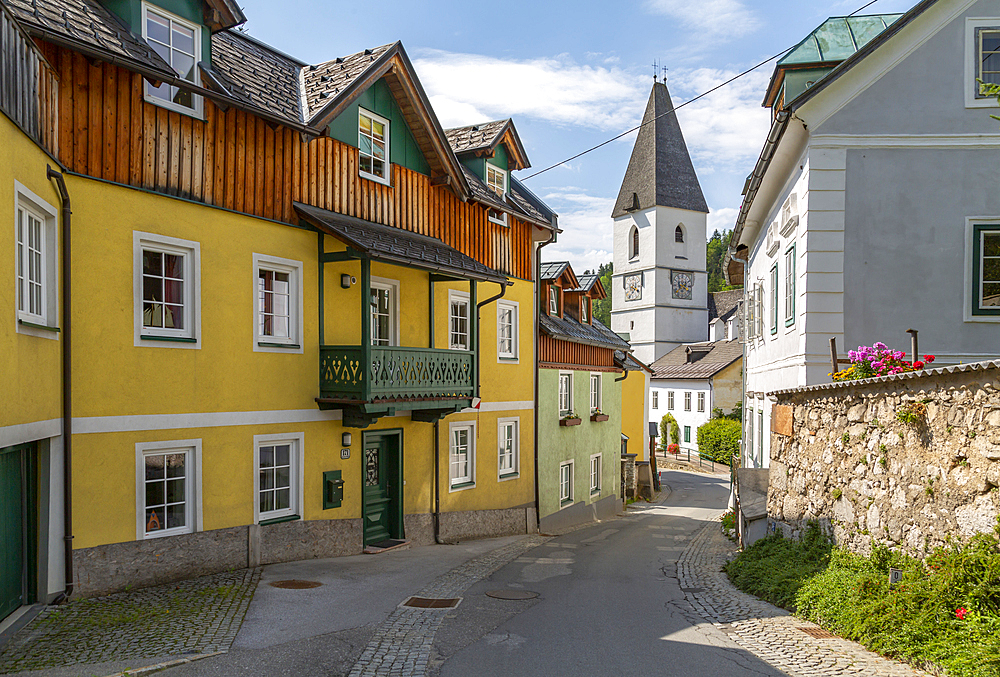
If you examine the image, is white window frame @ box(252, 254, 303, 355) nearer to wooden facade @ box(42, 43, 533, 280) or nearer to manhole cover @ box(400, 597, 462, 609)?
wooden facade @ box(42, 43, 533, 280)

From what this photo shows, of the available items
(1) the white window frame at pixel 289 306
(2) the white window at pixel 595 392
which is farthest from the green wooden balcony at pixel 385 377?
(2) the white window at pixel 595 392

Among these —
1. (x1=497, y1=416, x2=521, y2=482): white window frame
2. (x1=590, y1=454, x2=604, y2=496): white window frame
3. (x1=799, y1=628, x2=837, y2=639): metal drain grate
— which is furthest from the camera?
(x1=590, y1=454, x2=604, y2=496): white window frame

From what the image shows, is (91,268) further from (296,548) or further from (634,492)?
(634,492)

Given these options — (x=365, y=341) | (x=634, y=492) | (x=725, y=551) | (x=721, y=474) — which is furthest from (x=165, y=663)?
(x=721, y=474)

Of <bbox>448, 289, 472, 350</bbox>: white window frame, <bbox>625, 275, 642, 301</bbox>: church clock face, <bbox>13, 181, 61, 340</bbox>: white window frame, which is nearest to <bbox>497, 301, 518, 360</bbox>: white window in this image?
<bbox>448, 289, 472, 350</bbox>: white window frame

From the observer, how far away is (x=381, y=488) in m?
14.7

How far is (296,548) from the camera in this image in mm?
12469

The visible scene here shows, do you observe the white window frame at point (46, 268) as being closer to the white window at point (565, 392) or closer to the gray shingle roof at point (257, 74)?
the gray shingle roof at point (257, 74)

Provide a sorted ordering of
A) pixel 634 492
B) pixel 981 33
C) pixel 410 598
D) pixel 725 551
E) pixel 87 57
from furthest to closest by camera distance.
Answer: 1. pixel 634 492
2. pixel 725 551
3. pixel 981 33
4. pixel 410 598
5. pixel 87 57

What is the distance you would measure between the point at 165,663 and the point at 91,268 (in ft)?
16.9

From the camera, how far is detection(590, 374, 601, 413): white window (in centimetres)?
2502

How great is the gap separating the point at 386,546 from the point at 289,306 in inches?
198

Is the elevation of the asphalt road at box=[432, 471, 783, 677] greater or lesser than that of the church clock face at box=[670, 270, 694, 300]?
lesser

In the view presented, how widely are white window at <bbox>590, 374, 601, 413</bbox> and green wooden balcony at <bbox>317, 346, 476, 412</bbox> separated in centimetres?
1112
